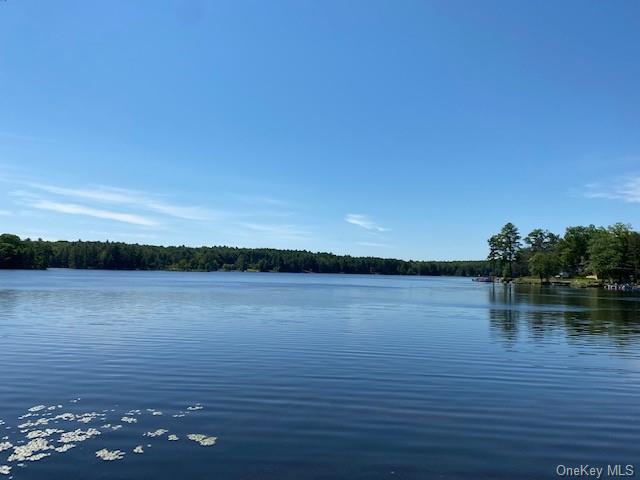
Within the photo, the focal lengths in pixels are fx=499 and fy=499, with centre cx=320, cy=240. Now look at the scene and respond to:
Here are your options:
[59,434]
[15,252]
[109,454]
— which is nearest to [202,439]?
[109,454]

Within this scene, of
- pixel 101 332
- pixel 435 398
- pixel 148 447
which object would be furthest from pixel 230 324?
pixel 148 447

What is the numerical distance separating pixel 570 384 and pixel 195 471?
582 inches

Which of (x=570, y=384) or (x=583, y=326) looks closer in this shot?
(x=570, y=384)

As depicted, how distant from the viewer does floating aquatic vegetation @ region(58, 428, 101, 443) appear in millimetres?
11070

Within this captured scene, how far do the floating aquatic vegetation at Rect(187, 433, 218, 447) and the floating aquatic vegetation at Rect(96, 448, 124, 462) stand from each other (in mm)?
1608

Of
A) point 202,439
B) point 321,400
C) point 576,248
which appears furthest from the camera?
point 576,248

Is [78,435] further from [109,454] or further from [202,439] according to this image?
[202,439]

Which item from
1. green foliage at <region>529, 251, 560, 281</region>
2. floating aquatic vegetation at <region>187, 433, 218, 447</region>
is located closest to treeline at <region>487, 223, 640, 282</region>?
green foliage at <region>529, 251, 560, 281</region>

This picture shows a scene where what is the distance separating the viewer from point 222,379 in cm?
1800

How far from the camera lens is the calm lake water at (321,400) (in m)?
10.3

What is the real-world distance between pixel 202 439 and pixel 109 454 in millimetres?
2006

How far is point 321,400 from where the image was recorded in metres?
15.3

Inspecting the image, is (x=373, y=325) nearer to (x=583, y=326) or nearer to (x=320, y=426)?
(x=583, y=326)

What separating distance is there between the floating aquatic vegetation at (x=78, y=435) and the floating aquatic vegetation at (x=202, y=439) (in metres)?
2.18
